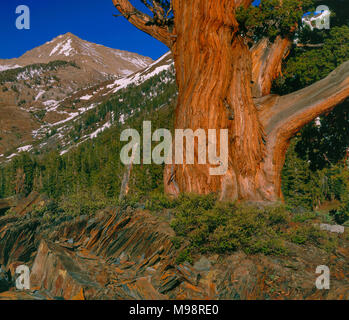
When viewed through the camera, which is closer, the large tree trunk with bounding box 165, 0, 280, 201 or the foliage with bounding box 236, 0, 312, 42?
the large tree trunk with bounding box 165, 0, 280, 201

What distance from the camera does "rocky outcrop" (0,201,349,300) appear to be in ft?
13.4

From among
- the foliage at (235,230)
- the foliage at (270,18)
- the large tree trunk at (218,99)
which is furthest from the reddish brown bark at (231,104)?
the foliage at (235,230)

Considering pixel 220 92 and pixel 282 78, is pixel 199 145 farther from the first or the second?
pixel 282 78

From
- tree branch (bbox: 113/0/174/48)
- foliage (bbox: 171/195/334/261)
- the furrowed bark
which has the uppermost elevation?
tree branch (bbox: 113/0/174/48)

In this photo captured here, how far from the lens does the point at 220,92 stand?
7.79m

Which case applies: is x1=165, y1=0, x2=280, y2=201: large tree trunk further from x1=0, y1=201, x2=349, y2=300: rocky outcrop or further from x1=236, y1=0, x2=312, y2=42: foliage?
x1=0, y1=201, x2=349, y2=300: rocky outcrop

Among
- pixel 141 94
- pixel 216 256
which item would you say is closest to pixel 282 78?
pixel 216 256

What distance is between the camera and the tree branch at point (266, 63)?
29.3 ft

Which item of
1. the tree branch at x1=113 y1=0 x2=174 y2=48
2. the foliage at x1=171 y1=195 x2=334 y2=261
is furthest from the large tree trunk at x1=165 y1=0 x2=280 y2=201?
the foliage at x1=171 y1=195 x2=334 y2=261

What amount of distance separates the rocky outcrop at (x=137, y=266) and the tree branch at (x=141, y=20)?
5.76 m

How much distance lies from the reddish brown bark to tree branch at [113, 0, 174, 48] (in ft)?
2.09

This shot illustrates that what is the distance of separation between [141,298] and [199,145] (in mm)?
4307

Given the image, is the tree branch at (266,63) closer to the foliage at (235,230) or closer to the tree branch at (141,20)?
the tree branch at (141,20)

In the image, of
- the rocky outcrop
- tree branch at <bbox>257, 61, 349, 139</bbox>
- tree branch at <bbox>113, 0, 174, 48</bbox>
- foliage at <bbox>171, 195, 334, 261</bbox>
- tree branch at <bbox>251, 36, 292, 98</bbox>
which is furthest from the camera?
tree branch at <bbox>113, 0, 174, 48</bbox>
